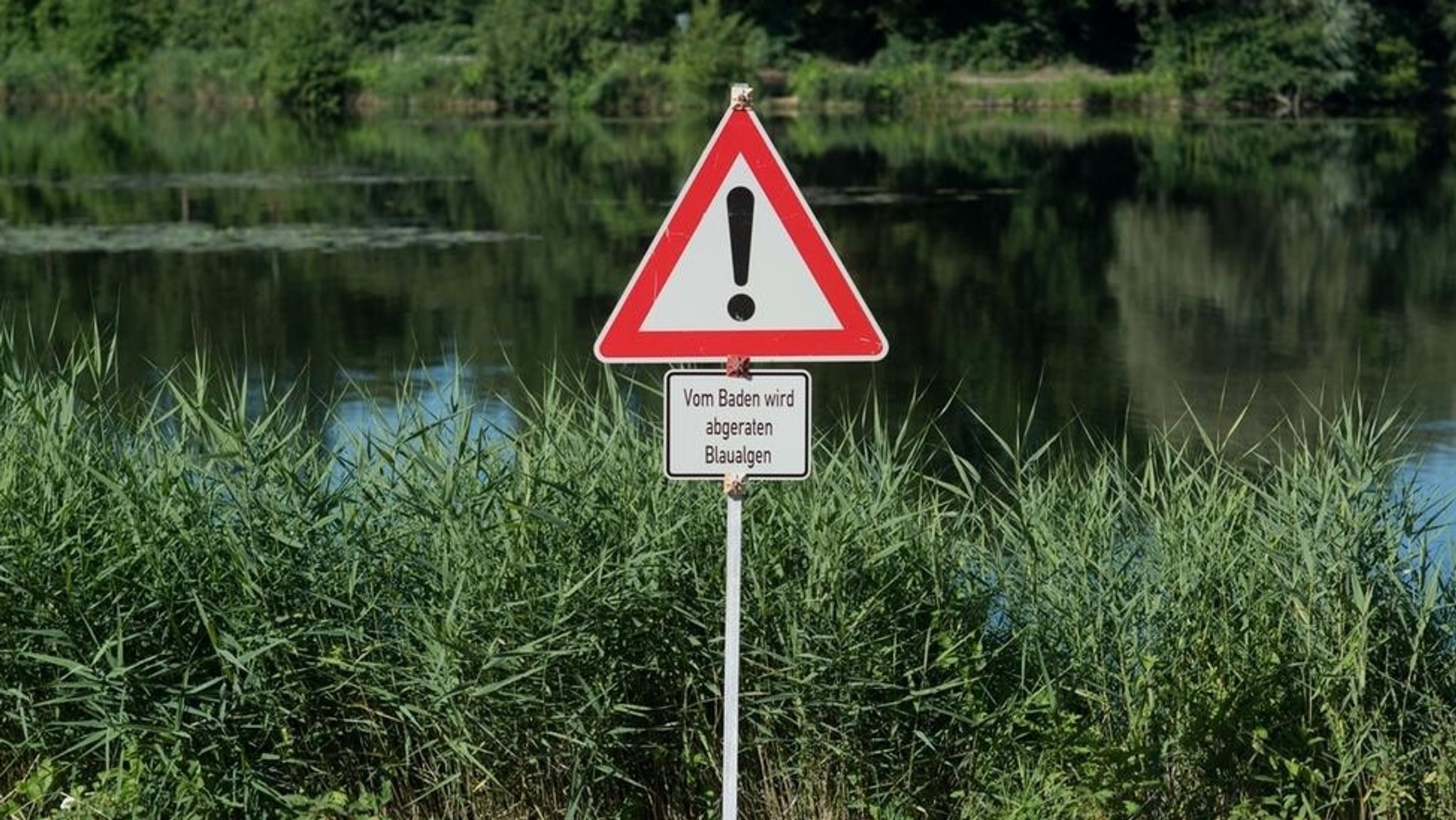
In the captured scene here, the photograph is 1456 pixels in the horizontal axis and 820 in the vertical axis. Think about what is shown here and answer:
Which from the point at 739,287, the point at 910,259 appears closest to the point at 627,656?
the point at 739,287

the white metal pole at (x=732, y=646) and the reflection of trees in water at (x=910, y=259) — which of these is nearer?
the white metal pole at (x=732, y=646)

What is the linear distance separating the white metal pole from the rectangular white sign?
0.26ft

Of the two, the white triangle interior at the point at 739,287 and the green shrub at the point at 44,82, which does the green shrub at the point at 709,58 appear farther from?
the white triangle interior at the point at 739,287

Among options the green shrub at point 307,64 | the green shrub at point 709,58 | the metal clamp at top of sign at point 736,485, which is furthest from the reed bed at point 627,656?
the green shrub at point 307,64

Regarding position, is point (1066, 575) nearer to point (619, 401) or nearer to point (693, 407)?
point (619, 401)

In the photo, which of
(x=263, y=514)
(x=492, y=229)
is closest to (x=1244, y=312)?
Answer: (x=492, y=229)

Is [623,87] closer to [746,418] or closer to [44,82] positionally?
[44,82]

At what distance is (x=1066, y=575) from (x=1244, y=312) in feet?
40.0

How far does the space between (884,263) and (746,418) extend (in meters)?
15.9

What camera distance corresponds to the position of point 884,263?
19.5m

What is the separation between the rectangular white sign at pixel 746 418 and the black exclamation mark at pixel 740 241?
6.7 inches

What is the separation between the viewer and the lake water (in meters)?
13.1

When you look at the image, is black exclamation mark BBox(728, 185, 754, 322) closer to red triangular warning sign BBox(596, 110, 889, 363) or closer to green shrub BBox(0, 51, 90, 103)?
red triangular warning sign BBox(596, 110, 889, 363)

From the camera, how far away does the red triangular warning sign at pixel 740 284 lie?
3861mm
